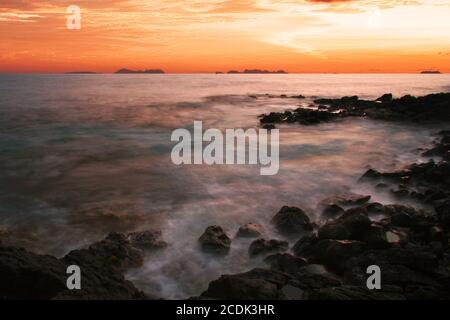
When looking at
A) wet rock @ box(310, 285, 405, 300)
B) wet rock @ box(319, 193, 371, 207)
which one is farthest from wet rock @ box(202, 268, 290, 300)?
wet rock @ box(319, 193, 371, 207)

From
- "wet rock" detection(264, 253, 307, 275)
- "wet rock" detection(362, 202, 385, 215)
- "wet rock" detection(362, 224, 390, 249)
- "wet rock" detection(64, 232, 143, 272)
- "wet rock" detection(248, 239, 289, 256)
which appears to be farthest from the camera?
"wet rock" detection(362, 202, 385, 215)

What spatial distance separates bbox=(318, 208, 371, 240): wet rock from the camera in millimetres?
9453

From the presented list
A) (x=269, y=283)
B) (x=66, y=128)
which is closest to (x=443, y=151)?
(x=269, y=283)

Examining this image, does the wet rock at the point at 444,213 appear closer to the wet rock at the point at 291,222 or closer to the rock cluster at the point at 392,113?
the wet rock at the point at 291,222

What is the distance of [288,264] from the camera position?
8594mm

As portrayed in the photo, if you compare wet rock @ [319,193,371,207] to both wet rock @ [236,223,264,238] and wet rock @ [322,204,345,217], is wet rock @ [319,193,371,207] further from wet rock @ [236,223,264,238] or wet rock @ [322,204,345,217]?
wet rock @ [236,223,264,238]

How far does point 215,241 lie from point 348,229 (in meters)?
3.13

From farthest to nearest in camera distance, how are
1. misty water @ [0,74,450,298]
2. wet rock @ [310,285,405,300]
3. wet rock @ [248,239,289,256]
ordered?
misty water @ [0,74,450,298]
wet rock @ [248,239,289,256]
wet rock @ [310,285,405,300]

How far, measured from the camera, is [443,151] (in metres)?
20.6

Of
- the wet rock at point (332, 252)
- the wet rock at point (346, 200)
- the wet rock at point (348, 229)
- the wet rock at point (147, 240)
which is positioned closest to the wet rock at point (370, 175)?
the wet rock at point (346, 200)

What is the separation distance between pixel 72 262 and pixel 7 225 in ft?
15.9

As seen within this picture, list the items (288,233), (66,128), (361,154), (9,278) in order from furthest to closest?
(66,128), (361,154), (288,233), (9,278)

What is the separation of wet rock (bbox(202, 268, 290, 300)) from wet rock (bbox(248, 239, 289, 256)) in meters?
1.98
